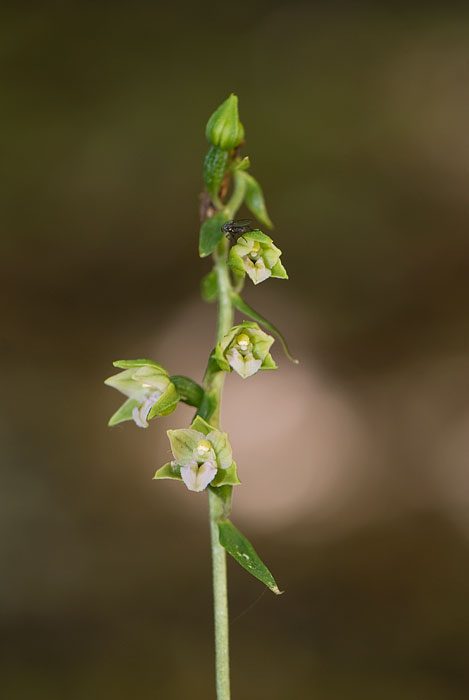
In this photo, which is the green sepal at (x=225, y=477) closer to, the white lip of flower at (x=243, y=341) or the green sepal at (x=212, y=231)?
the white lip of flower at (x=243, y=341)

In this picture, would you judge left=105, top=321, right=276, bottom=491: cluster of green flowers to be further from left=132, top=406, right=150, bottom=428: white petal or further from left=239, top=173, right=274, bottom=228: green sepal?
left=239, top=173, right=274, bottom=228: green sepal

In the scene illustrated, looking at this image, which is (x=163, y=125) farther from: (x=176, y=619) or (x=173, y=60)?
(x=176, y=619)

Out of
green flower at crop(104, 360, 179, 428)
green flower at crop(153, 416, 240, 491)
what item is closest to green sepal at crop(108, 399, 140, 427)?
green flower at crop(104, 360, 179, 428)

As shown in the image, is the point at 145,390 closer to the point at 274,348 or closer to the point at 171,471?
the point at 171,471

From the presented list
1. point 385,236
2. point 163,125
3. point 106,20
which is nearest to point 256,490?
point 385,236

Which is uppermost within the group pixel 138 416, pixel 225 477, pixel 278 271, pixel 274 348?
pixel 274 348

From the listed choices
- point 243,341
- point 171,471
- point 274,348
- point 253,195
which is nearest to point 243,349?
point 243,341
